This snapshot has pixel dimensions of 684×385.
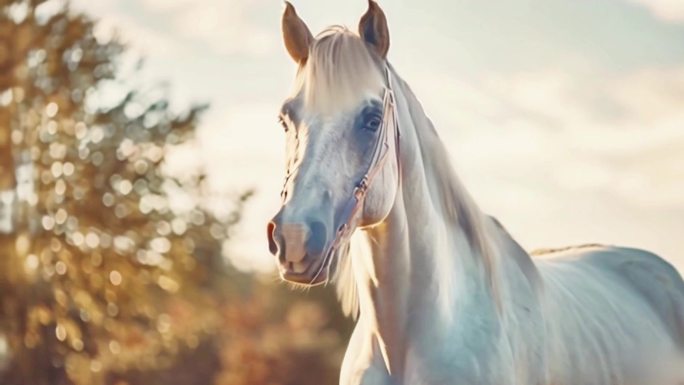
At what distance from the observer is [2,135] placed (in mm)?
18672

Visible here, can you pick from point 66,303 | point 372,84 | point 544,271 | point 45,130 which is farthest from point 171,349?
point 372,84

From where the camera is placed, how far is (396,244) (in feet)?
16.2

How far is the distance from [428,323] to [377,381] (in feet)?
0.97

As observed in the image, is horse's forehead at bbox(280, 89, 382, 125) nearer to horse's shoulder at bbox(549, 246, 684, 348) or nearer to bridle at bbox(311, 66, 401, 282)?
bridle at bbox(311, 66, 401, 282)

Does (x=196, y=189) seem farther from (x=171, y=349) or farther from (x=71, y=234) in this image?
(x=171, y=349)

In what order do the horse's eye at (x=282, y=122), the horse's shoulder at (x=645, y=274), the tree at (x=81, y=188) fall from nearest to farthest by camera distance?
the horse's eye at (x=282, y=122), the horse's shoulder at (x=645, y=274), the tree at (x=81, y=188)

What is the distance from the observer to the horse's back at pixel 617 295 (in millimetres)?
6141

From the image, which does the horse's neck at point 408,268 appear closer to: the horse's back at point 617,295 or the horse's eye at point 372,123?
the horse's eye at point 372,123

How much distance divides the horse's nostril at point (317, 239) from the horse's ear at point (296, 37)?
851 mm

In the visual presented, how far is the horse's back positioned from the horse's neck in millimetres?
840

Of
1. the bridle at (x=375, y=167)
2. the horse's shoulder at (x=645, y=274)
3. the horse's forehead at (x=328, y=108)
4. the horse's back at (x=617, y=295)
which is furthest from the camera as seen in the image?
the horse's shoulder at (x=645, y=274)

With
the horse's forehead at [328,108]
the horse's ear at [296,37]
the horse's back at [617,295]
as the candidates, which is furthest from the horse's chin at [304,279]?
the horse's back at [617,295]

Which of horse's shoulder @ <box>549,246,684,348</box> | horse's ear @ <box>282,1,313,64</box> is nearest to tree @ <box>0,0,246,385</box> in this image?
horse's shoulder @ <box>549,246,684,348</box>

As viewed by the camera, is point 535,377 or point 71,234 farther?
point 71,234
